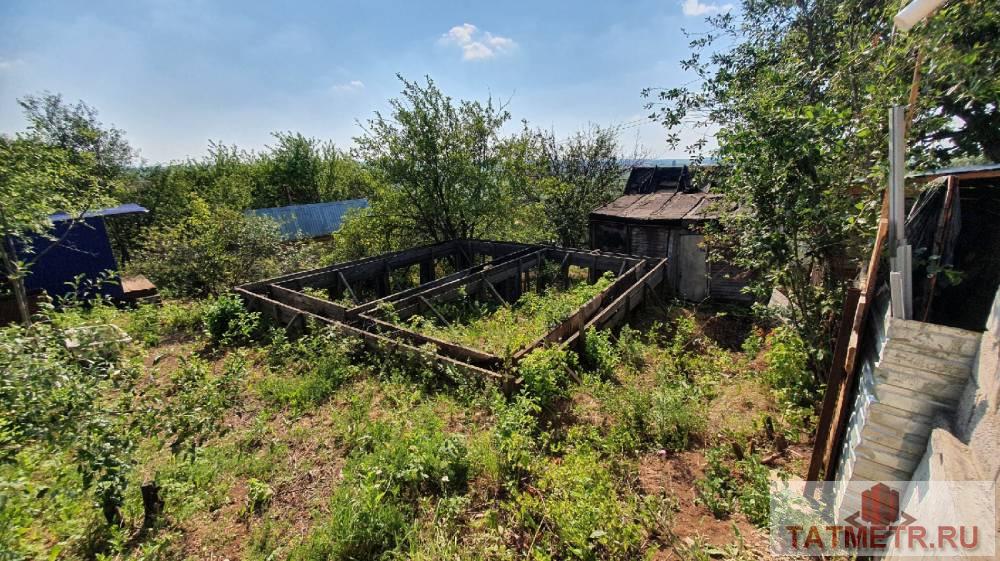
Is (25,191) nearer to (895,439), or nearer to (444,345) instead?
(444,345)

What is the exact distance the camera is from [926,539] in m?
2.20

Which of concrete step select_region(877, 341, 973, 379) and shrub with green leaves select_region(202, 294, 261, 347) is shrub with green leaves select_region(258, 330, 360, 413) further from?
concrete step select_region(877, 341, 973, 379)

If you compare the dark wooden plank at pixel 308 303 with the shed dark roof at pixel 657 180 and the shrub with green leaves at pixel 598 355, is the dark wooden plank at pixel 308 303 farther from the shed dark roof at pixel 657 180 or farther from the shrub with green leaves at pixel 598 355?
the shed dark roof at pixel 657 180

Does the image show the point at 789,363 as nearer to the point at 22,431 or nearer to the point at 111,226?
the point at 22,431

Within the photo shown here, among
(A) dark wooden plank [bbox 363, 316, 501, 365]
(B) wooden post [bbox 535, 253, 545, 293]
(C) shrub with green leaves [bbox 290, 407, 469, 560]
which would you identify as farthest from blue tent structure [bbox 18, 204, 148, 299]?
(B) wooden post [bbox 535, 253, 545, 293]

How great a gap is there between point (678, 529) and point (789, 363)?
317 cm

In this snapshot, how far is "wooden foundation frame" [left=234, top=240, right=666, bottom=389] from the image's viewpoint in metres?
5.90

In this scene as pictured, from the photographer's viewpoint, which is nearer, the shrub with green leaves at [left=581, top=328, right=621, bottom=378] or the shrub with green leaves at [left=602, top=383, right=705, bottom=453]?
the shrub with green leaves at [left=602, top=383, right=705, bottom=453]

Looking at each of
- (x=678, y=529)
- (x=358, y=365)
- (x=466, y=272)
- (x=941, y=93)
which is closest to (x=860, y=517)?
(x=678, y=529)

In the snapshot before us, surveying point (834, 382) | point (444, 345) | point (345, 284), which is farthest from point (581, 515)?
point (345, 284)

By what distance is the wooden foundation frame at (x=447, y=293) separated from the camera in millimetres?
5902

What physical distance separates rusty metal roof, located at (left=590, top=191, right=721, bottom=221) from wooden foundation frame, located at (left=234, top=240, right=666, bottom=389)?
1.71 metres

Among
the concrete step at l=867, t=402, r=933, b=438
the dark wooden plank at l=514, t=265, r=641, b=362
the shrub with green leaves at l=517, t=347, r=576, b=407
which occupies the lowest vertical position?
the shrub with green leaves at l=517, t=347, r=576, b=407

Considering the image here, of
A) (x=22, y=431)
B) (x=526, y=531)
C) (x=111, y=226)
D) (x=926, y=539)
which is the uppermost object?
(x=111, y=226)
